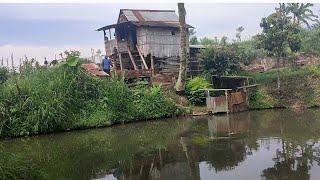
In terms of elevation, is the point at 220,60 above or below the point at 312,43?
below

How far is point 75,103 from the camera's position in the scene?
68.9 ft

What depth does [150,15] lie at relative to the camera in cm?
2956

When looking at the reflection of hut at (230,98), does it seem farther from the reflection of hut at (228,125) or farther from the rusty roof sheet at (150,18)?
the rusty roof sheet at (150,18)

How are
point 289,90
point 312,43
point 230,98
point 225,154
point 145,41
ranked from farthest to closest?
point 312,43 < point 145,41 < point 289,90 < point 230,98 < point 225,154

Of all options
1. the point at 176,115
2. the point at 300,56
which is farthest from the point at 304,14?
the point at 176,115

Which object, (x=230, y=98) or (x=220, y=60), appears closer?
(x=230, y=98)

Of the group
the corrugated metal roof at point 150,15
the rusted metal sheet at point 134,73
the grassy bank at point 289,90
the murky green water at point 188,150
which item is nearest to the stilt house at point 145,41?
the corrugated metal roof at point 150,15

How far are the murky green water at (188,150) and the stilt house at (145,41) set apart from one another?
9.25 meters

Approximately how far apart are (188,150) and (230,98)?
10.4 meters

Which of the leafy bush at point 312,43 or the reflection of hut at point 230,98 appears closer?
the reflection of hut at point 230,98

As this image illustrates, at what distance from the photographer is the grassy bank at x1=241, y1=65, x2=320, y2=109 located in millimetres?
23953

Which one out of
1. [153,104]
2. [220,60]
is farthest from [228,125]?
[220,60]

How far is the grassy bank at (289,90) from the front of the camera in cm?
2395

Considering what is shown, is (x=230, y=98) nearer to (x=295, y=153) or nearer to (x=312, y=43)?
(x=295, y=153)
